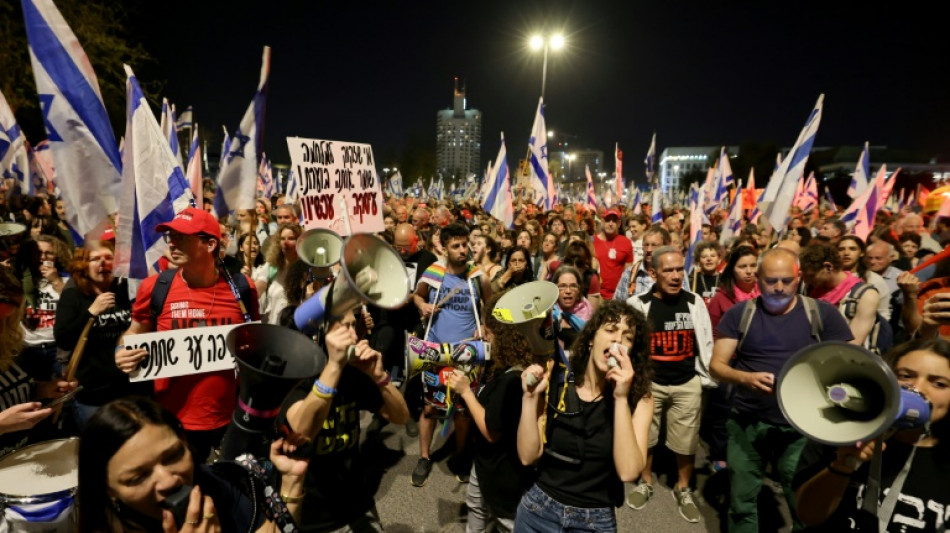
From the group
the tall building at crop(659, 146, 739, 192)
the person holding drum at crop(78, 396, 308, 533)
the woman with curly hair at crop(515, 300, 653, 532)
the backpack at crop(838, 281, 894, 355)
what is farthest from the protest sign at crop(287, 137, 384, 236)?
the tall building at crop(659, 146, 739, 192)

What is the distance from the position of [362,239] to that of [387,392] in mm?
818

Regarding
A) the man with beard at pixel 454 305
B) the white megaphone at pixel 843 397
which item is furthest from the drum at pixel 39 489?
the man with beard at pixel 454 305

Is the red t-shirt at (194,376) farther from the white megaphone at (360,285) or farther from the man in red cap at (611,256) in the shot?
the man in red cap at (611,256)

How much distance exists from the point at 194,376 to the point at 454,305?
222 centimetres

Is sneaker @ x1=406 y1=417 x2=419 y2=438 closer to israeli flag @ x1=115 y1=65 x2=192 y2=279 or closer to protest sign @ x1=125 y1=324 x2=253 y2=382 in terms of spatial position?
protest sign @ x1=125 y1=324 x2=253 y2=382

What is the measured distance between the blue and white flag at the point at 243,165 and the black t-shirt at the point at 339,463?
3121 mm

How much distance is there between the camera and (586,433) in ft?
7.70

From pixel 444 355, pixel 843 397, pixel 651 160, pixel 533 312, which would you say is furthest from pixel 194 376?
pixel 651 160

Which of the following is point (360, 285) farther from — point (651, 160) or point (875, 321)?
point (651, 160)

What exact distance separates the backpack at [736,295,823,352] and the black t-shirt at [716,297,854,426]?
0.02m

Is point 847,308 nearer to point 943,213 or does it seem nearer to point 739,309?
point 943,213

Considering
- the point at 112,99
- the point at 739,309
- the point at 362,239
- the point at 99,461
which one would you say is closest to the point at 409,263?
the point at 739,309

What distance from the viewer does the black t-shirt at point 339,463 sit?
7.69 feet

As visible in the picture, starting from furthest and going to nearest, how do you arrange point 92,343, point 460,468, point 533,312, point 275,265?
point 275,265, point 460,468, point 92,343, point 533,312
